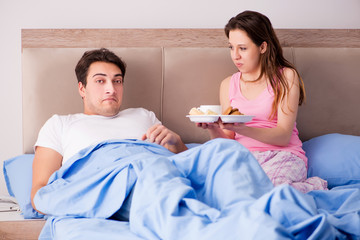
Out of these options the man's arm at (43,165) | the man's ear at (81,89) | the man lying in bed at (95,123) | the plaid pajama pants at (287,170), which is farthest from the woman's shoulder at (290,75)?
the man's arm at (43,165)

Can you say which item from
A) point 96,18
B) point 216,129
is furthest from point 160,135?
point 96,18

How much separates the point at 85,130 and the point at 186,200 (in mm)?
1062

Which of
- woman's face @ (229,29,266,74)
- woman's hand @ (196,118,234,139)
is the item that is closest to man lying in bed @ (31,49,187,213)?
woman's hand @ (196,118,234,139)

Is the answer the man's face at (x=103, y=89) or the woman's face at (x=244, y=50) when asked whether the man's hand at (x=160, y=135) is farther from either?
the woman's face at (x=244, y=50)

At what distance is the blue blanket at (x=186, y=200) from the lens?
1.03 metres

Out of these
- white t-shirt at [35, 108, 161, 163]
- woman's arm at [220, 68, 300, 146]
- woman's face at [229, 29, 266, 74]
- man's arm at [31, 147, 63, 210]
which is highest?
woman's face at [229, 29, 266, 74]

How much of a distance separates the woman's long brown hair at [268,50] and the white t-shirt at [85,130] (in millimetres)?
665

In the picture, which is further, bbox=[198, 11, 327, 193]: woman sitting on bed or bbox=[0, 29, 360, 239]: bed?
bbox=[0, 29, 360, 239]: bed

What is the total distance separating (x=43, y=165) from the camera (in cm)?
200

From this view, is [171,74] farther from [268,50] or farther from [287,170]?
[287,170]

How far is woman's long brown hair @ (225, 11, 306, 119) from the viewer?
2.11m

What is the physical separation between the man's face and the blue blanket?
0.42 meters

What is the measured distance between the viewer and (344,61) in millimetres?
2604

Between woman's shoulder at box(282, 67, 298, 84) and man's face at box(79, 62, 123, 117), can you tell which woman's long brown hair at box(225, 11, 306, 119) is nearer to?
woman's shoulder at box(282, 67, 298, 84)
